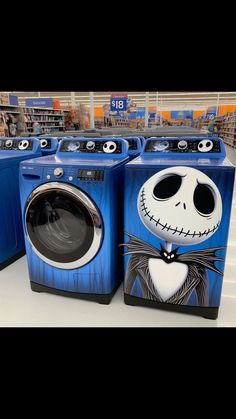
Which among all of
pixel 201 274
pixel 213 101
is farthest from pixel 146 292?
pixel 213 101

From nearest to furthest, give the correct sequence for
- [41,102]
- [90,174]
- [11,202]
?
[90,174]
[11,202]
[41,102]

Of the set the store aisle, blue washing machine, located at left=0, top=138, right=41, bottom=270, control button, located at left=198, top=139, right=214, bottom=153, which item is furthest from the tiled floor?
control button, located at left=198, top=139, right=214, bottom=153

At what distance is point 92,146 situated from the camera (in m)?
2.43

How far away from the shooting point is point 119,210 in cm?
207

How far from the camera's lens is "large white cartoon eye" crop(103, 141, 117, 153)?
2.36 metres

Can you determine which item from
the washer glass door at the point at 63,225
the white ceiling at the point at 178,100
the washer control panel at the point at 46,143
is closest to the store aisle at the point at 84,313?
the washer glass door at the point at 63,225

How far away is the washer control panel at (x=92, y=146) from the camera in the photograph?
236cm

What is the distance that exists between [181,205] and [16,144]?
2049 mm

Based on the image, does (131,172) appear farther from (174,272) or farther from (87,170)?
(174,272)

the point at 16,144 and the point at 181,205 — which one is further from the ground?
the point at 16,144

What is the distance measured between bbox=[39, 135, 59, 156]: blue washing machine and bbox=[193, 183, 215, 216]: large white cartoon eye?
2.05 m

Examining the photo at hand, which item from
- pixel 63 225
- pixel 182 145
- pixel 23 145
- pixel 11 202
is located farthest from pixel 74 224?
pixel 23 145

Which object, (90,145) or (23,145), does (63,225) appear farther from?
(23,145)

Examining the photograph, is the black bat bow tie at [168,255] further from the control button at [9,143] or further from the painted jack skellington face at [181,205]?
the control button at [9,143]
